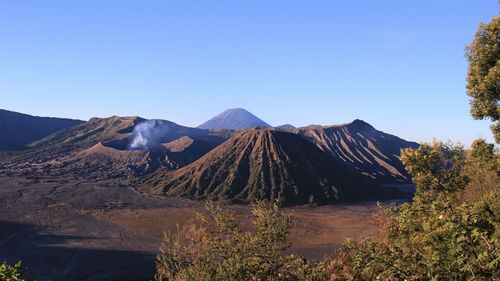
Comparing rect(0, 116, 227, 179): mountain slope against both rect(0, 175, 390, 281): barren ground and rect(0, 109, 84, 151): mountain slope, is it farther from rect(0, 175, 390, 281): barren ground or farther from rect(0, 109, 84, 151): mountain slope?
rect(0, 175, 390, 281): barren ground

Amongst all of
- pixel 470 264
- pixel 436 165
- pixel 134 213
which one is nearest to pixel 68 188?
pixel 134 213

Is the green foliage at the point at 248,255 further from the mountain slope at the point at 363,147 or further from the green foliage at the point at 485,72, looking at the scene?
the mountain slope at the point at 363,147

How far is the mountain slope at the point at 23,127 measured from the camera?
156m

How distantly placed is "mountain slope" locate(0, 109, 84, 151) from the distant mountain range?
2.06 m

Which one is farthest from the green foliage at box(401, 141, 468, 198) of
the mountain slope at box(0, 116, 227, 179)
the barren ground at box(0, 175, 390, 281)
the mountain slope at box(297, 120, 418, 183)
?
the mountain slope at box(0, 116, 227, 179)

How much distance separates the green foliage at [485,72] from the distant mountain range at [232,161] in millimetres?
55614

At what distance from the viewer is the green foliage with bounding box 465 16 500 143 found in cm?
1143

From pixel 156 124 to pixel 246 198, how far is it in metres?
95.3

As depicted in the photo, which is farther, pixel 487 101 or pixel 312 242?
pixel 312 242

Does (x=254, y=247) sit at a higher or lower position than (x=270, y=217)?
lower

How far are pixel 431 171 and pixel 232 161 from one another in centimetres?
7359

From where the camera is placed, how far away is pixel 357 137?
439 feet

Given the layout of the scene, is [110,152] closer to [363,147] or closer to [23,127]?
[363,147]

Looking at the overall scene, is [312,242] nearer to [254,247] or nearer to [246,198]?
[246,198]
